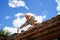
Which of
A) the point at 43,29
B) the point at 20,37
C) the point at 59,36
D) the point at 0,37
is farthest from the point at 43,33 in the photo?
the point at 0,37

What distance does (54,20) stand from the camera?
18.9 ft

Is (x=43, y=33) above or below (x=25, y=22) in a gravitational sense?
below

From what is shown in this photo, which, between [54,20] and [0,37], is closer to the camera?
[54,20]

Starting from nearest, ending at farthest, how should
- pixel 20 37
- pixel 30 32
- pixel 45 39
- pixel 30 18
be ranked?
pixel 45 39, pixel 30 32, pixel 20 37, pixel 30 18

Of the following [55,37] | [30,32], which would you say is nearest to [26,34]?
[30,32]

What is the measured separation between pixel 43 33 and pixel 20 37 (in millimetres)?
1671

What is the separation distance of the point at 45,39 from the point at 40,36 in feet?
0.95

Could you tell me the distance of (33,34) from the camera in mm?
6891

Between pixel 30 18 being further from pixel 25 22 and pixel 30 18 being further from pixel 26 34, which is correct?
pixel 26 34

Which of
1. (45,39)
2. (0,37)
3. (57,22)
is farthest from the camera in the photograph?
(0,37)

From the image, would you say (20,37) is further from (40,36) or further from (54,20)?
(54,20)

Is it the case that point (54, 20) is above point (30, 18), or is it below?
below

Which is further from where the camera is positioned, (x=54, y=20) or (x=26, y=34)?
(x=26, y=34)

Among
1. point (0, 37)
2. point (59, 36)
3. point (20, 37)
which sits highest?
point (0, 37)
